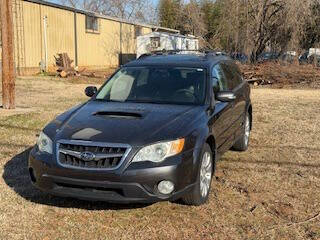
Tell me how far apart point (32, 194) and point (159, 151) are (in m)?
1.84

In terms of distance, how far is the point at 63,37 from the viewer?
2825 centimetres

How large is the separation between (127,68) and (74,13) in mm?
24630

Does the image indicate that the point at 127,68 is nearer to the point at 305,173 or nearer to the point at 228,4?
the point at 305,173

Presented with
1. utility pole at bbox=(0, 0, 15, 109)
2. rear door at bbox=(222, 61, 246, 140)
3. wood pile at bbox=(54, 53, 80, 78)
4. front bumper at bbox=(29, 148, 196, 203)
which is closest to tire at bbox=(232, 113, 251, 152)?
rear door at bbox=(222, 61, 246, 140)

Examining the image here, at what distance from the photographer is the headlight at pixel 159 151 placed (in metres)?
4.39

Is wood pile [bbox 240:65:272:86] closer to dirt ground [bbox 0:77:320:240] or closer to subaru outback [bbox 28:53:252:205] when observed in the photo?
dirt ground [bbox 0:77:320:240]

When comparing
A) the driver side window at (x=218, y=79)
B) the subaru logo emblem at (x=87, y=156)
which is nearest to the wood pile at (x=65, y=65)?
the driver side window at (x=218, y=79)

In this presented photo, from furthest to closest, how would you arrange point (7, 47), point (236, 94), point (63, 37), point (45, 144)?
1. point (63, 37)
2. point (7, 47)
3. point (236, 94)
4. point (45, 144)

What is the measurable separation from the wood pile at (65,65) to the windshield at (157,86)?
19.4 m

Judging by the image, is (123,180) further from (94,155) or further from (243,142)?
(243,142)

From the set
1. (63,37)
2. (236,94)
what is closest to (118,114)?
(236,94)

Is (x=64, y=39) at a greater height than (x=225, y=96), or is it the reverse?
(x=64, y=39)

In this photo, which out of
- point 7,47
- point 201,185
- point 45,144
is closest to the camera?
point 45,144

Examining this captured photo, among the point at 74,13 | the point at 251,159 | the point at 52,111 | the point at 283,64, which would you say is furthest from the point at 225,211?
the point at 74,13
